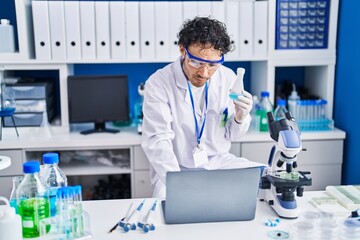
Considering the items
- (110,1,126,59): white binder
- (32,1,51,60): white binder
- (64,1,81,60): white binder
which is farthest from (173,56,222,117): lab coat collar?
(32,1,51,60): white binder

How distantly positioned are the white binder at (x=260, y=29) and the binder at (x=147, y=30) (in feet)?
2.10

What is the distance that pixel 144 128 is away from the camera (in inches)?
Answer: 79.9

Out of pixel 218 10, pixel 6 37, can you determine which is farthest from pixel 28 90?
pixel 218 10

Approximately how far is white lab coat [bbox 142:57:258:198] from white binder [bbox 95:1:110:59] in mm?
671

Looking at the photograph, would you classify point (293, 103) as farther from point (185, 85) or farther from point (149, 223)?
point (149, 223)

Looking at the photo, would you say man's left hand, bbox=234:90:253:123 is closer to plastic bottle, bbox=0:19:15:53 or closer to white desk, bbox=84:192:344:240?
white desk, bbox=84:192:344:240

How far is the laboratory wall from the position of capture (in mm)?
2568

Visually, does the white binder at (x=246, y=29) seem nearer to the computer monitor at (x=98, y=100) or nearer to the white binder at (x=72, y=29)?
the computer monitor at (x=98, y=100)

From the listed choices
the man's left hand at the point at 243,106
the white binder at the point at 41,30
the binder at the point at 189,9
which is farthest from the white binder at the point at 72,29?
the man's left hand at the point at 243,106

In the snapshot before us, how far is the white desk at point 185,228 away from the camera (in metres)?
1.33

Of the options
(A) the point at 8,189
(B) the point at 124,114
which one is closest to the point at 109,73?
(B) the point at 124,114

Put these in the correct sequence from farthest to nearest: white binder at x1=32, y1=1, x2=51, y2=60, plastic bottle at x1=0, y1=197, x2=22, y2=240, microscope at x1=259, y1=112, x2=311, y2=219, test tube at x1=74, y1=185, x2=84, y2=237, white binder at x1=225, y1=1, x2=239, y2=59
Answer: white binder at x1=225, y1=1, x2=239, y2=59 → white binder at x1=32, y1=1, x2=51, y2=60 → microscope at x1=259, y1=112, x2=311, y2=219 → test tube at x1=74, y1=185, x2=84, y2=237 → plastic bottle at x1=0, y1=197, x2=22, y2=240

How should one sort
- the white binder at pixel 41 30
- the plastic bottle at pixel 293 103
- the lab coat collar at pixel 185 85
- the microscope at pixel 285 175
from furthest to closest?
the plastic bottle at pixel 293 103
the white binder at pixel 41 30
the lab coat collar at pixel 185 85
the microscope at pixel 285 175

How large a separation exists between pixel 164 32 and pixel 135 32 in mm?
176
